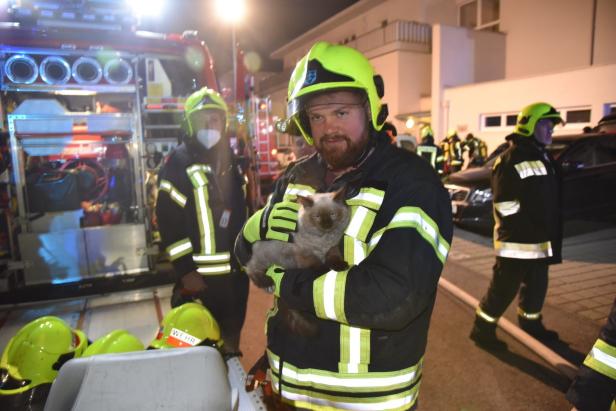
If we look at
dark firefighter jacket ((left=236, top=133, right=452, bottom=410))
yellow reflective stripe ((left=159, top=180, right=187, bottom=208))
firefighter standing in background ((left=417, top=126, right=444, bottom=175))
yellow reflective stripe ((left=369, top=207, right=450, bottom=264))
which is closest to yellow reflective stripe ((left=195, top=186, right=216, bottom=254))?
yellow reflective stripe ((left=159, top=180, right=187, bottom=208))

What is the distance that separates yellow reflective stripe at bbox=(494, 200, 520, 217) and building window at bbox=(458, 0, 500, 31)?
49.1ft

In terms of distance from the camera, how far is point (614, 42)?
12.0 m

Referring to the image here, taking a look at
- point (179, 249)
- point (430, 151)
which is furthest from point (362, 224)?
point (430, 151)

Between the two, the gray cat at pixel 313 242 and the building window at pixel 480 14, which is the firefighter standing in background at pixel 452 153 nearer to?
the building window at pixel 480 14

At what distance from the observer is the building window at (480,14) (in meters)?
16.6

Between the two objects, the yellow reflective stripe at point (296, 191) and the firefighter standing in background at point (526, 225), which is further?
the firefighter standing in background at point (526, 225)

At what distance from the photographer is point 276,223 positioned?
1.66 metres

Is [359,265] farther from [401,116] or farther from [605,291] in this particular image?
[401,116]

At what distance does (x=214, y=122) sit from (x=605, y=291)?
5.00m

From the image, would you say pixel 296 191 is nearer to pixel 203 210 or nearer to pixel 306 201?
pixel 306 201

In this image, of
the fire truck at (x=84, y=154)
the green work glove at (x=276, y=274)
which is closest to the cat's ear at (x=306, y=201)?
the green work glove at (x=276, y=274)

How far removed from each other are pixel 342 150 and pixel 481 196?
23.1ft

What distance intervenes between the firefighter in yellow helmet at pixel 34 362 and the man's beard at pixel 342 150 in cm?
162

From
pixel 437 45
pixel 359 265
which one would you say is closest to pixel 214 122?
pixel 359 265
